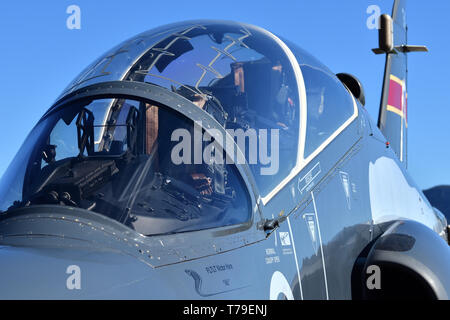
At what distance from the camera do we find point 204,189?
10.4ft

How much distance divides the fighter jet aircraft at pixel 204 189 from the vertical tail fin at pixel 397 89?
4731 millimetres

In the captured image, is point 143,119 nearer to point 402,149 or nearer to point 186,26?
point 186,26

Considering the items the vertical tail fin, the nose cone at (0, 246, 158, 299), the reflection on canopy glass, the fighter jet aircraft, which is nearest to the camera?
the nose cone at (0, 246, 158, 299)

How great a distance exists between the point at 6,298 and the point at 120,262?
0.54 metres

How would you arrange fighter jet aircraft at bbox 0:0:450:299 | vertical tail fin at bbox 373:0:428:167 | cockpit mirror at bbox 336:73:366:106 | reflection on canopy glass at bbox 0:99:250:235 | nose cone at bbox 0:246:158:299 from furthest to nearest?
vertical tail fin at bbox 373:0:428:167 → cockpit mirror at bbox 336:73:366:106 → reflection on canopy glass at bbox 0:99:250:235 → fighter jet aircraft at bbox 0:0:450:299 → nose cone at bbox 0:246:158:299

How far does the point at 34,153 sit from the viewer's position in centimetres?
342

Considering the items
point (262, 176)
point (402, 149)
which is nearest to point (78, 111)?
point (262, 176)

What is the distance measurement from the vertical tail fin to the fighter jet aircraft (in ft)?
15.5

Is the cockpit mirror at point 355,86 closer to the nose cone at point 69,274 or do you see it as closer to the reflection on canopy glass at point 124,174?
the reflection on canopy glass at point 124,174

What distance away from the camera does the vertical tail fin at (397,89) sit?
9430 mm

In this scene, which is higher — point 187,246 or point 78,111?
point 78,111

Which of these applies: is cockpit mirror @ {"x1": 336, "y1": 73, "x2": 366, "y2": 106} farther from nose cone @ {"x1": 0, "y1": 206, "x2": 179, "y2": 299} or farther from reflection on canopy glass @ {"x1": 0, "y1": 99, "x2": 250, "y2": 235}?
nose cone @ {"x1": 0, "y1": 206, "x2": 179, "y2": 299}

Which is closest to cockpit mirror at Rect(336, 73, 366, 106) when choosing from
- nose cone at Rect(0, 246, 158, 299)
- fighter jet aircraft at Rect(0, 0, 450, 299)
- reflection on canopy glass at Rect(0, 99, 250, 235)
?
fighter jet aircraft at Rect(0, 0, 450, 299)

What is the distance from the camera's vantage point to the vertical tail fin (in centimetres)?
943
